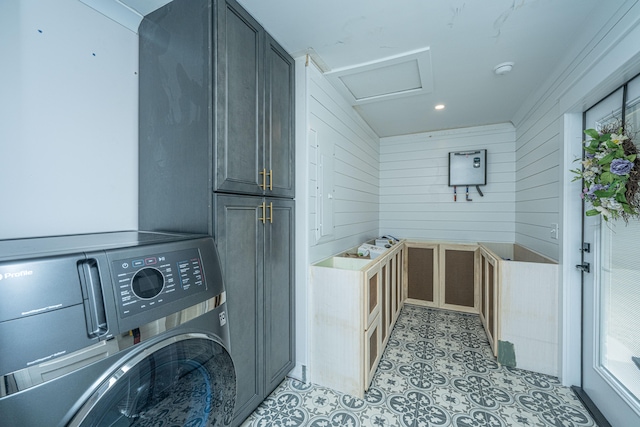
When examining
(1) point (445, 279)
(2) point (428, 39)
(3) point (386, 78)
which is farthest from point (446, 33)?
(1) point (445, 279)

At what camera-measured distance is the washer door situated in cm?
74

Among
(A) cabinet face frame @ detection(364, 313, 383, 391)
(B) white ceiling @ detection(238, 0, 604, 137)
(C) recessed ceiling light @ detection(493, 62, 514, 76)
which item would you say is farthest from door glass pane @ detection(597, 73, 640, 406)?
(A) cabinet face frame @ detection(364, 313, 383, 391)

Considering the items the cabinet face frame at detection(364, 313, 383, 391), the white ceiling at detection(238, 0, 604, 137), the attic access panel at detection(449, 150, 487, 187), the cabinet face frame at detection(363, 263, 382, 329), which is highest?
the white ceiling at detection(238, 0, 604, 137)

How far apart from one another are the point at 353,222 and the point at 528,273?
62.7 inches

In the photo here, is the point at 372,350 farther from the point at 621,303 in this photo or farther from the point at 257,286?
the point at 621,303

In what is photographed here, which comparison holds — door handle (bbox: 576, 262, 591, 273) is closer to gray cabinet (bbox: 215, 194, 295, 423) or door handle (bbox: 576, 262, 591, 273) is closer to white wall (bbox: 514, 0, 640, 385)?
white wall (bbox: 514, 0, 640, 385)

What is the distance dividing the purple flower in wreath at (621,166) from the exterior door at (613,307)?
252 millimetres

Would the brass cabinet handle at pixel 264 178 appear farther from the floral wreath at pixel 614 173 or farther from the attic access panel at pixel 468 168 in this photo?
the attic access panel at pixel 468 168

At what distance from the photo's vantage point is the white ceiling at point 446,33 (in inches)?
57.8

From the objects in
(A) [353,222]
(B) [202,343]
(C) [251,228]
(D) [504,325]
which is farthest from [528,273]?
(B) [202,343]

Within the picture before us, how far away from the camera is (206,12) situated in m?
1.28

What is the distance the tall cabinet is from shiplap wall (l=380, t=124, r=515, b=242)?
8.35 feet

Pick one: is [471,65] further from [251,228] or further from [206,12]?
[251,228]

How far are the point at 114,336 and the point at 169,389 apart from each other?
0.28m
